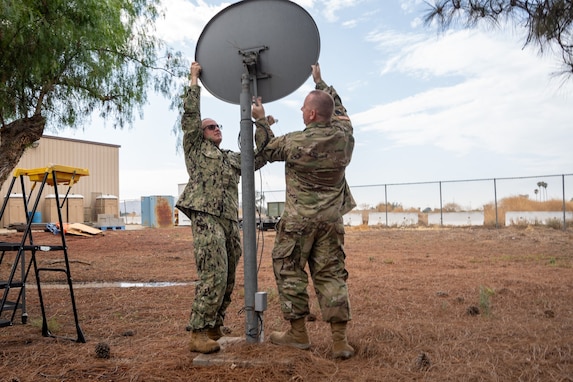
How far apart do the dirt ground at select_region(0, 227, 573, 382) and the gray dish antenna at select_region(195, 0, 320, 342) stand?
0.77 meters

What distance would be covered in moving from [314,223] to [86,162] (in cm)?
3480

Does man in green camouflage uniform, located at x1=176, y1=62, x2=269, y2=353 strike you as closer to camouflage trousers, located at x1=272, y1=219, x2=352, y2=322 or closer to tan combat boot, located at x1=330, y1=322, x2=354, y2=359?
camouflage trousers, located at x1=272, y1=219, x2=352, y2=322

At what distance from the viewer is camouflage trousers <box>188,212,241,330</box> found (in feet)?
14.0

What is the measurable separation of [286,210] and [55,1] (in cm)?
714

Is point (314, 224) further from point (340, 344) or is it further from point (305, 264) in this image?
point (340, 344)

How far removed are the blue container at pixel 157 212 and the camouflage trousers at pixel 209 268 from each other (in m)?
31.6

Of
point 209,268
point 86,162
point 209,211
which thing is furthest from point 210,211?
point 86,162

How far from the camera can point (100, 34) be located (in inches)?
390

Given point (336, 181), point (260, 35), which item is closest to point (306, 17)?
point (260, 35)

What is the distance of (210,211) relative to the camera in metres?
4.42

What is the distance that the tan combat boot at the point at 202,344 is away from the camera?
14.0 ft

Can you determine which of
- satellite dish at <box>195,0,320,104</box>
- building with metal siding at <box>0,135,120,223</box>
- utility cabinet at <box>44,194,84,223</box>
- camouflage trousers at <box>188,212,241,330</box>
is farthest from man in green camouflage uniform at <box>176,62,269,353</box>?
building with metal siding at <box>0,135,120,223</box>

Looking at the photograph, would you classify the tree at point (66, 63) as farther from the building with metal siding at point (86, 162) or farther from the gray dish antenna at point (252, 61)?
the building with metal siding at point (86, 162)

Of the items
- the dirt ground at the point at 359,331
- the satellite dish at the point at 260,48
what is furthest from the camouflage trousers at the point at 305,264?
the satellite dish at the point at 260,48
